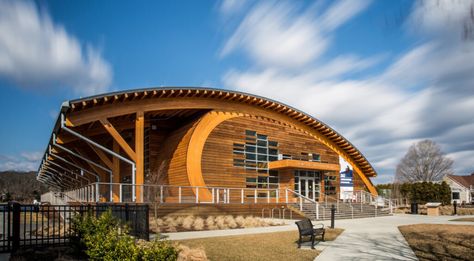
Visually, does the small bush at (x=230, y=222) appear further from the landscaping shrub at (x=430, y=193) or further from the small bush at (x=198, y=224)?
the landscaping shrub at (x=430, y=193)

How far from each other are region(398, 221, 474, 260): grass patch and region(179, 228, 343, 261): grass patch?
284 centimetres

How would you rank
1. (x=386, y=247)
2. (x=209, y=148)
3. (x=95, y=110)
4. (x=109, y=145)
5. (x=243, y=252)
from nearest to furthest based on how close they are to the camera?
(x=243, y=252)
(x=386, y=247)
(x=95, y=110)
(x=209, y=148)
(x=109, y=145)

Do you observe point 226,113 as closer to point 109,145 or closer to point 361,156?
point 109,145

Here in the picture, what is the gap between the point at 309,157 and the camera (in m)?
35.9

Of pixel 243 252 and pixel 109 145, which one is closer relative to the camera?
pixel 243 252

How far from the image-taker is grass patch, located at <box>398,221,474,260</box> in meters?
10.9

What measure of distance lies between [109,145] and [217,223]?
1587cm

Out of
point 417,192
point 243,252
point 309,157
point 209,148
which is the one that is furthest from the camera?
point 417,192

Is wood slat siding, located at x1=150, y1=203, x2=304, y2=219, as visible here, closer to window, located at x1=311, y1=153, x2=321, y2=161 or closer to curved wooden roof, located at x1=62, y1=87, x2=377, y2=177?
curved wooden roof, located at x1=62, y1=87, x2=377, y2=177

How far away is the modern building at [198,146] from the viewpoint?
22.9 metres

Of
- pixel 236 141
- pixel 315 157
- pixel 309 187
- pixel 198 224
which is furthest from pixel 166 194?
pixel 315 157

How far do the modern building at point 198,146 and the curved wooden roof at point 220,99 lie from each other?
7 centimetres

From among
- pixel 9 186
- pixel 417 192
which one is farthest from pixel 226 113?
pixel 9 186

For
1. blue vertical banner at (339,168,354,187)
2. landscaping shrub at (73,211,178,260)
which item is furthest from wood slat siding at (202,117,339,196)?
landscaping shrub at (73,211,178,260)
